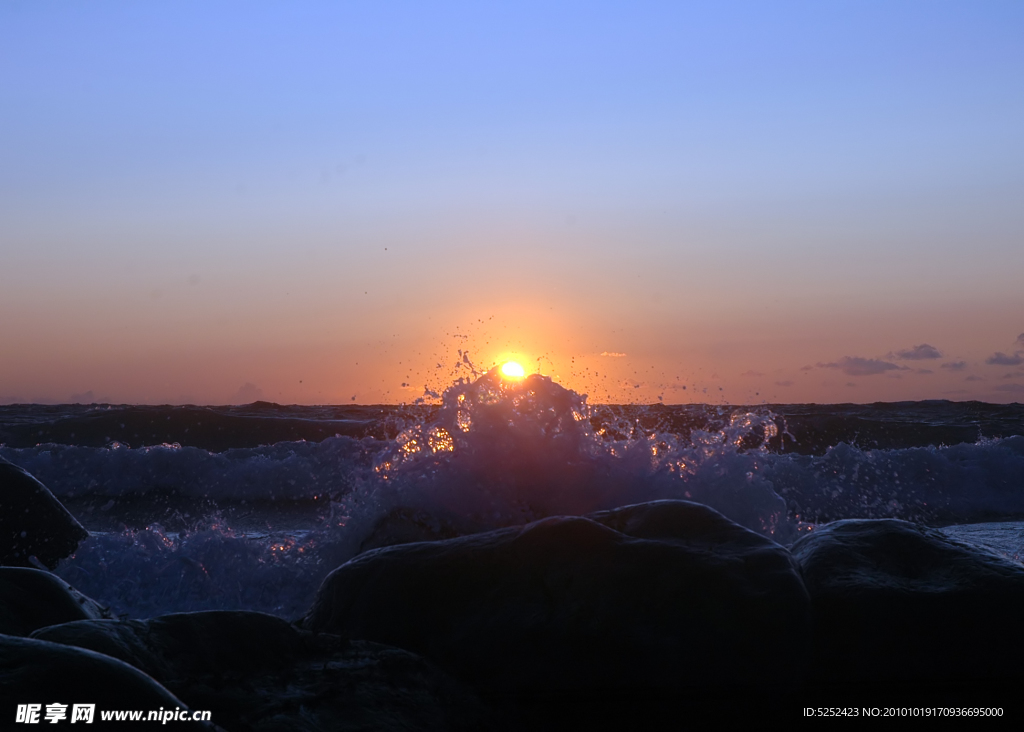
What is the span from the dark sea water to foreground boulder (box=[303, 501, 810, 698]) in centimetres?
151

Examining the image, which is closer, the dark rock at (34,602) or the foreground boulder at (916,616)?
the dark rock at (34,602)

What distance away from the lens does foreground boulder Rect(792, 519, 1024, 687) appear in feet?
9.64

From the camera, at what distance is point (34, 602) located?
116 inches

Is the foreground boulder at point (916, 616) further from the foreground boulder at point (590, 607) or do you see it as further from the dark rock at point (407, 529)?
the dark rock at point (407, 529)

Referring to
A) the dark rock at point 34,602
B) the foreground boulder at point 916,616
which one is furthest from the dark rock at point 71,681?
the foreground boulder at point 916,616

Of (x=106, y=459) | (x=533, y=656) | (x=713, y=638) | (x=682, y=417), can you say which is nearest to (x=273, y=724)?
(x=533, y=656)

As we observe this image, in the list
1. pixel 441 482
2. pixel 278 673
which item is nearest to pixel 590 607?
pixel 278 673

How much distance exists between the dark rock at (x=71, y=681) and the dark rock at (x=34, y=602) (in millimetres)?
1093

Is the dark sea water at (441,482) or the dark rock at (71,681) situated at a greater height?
the dark rock at (71,681)

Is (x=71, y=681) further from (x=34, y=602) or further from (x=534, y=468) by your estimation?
(x=534, y=468)

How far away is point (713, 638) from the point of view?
2951 millimetres

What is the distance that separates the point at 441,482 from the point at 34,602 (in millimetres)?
3110

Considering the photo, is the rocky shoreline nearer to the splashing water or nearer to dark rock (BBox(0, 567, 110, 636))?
dark rock (BBox(0, 567, 110, 636))

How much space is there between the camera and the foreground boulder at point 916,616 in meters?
2.94
